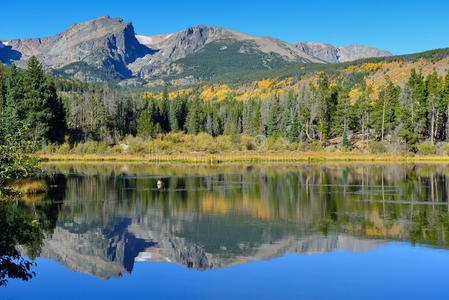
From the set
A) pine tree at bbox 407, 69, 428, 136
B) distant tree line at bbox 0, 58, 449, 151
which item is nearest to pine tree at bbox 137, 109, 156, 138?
distant tree line at bbox 0, 58, 449, 151

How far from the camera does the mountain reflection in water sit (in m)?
17.6

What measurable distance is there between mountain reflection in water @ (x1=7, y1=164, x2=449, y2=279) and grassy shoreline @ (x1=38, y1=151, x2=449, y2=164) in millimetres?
33410

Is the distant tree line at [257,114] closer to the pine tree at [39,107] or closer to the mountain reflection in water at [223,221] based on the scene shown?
the pine tree at [39,107]

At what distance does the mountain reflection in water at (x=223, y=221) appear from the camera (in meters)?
17.6

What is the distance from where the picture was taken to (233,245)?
18.4 m

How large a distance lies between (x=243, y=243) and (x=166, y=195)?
1518 cm

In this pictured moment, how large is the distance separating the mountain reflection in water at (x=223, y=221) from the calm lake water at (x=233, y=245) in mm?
67

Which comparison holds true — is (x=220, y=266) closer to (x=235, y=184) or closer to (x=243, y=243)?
(x=243, y=243)

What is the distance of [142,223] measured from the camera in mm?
22922

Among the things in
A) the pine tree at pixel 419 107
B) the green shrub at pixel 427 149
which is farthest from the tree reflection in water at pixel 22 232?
the pine tree at pixel 419 107

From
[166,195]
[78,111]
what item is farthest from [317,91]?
[166,195]

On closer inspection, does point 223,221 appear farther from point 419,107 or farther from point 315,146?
point 419,107

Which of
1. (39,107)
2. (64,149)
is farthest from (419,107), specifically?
(39,107)

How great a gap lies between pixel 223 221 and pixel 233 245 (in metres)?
4.84
